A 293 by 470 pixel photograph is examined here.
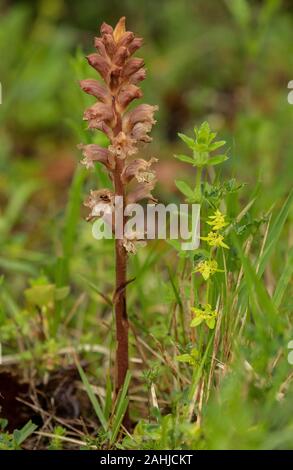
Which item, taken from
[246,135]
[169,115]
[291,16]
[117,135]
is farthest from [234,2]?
[291,16]

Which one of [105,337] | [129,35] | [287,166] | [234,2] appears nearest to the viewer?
[129,35]

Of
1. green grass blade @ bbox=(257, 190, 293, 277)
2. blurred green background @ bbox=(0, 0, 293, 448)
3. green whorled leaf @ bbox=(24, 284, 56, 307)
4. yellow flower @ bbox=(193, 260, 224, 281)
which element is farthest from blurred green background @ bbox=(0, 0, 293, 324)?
yellow flower @ bbox=(193, 260, 224, 281)

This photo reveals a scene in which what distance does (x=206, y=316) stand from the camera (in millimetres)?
2150

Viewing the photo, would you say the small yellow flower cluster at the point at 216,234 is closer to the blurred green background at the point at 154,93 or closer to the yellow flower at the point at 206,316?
the yellow flower at the point at 206,316

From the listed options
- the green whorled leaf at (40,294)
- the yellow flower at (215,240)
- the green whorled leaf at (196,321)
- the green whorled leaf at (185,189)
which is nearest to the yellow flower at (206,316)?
the green whorled leaf at (196,321)

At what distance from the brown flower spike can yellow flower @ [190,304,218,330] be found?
235 mm

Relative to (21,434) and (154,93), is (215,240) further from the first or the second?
(154,93)

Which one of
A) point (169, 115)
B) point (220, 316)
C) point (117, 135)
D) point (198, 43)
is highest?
point (198, 43)

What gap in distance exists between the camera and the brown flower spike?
2.11 m

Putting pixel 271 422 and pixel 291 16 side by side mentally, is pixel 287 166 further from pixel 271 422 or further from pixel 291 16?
pixel 291 16

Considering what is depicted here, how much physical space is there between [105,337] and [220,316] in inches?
38.9

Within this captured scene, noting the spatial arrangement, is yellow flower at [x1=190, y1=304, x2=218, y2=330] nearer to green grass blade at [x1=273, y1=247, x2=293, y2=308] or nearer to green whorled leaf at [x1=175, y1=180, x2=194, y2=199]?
green grass blade at [x1=273, y1=247, x2=293, y2=308]

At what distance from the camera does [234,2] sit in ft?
13.1

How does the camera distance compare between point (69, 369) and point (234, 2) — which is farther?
point (234, 2)
